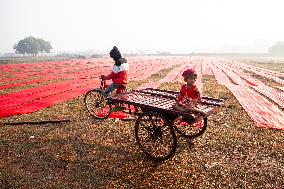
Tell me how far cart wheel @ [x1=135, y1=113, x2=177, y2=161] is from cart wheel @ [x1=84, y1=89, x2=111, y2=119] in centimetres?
316

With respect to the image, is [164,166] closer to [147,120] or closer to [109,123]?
[147,120]

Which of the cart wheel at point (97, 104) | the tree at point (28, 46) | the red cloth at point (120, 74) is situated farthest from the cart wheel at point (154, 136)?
the tree at point (28, 46)

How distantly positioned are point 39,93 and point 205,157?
11.5 metres

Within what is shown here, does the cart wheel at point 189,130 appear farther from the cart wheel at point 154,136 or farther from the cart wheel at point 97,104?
the cart wheel at point 97,104

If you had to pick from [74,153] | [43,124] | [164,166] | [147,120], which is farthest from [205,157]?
[43,124]

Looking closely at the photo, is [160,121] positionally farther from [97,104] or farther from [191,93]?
[97,104]

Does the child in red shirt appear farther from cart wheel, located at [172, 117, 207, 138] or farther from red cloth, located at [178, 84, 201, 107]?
cart wheel, located at [172, 117, 207, 138]

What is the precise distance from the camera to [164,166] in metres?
6.00

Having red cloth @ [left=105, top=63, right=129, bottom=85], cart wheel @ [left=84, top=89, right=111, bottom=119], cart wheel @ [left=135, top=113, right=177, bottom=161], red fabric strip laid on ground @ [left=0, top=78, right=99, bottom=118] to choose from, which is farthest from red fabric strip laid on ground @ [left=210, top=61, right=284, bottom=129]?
red fabric strip laid on ground @ [left=0, top=78, right=99, bottom=118]

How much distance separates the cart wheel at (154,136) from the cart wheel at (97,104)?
3.16 m

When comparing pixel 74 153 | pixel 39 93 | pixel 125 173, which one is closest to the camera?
pixel 125 173

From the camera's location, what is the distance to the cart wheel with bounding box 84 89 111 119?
9.45 m

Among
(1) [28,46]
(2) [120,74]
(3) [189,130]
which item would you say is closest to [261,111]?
(3) [189,130]

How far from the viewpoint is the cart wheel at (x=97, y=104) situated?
9446 millimetres
